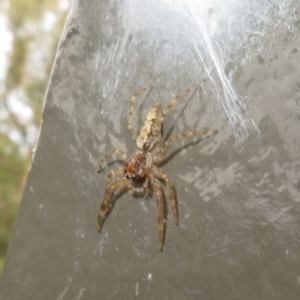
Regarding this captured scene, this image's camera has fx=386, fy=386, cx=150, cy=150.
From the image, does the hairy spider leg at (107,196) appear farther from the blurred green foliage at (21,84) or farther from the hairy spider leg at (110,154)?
the blurred green foliage at (21,84)

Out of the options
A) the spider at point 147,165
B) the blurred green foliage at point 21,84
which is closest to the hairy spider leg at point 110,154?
the spider at point 147,165

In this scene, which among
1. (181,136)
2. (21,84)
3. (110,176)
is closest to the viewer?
(181,136)

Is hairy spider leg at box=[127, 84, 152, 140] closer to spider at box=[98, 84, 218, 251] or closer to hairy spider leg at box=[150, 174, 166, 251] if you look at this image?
spider at box=[98, 84, 218, 251]


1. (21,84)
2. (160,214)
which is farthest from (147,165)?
(21,84)

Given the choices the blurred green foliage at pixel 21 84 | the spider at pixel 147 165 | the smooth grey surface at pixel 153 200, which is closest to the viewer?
the smooth grey surface at pixel 153 200

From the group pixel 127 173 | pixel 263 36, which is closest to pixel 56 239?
pixel 127 173

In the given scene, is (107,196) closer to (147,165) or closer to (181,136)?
(147,165)

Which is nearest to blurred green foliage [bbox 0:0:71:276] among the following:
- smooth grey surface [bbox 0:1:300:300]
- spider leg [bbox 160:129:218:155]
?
smooth grey surface [bbox 0:1:300:300]
